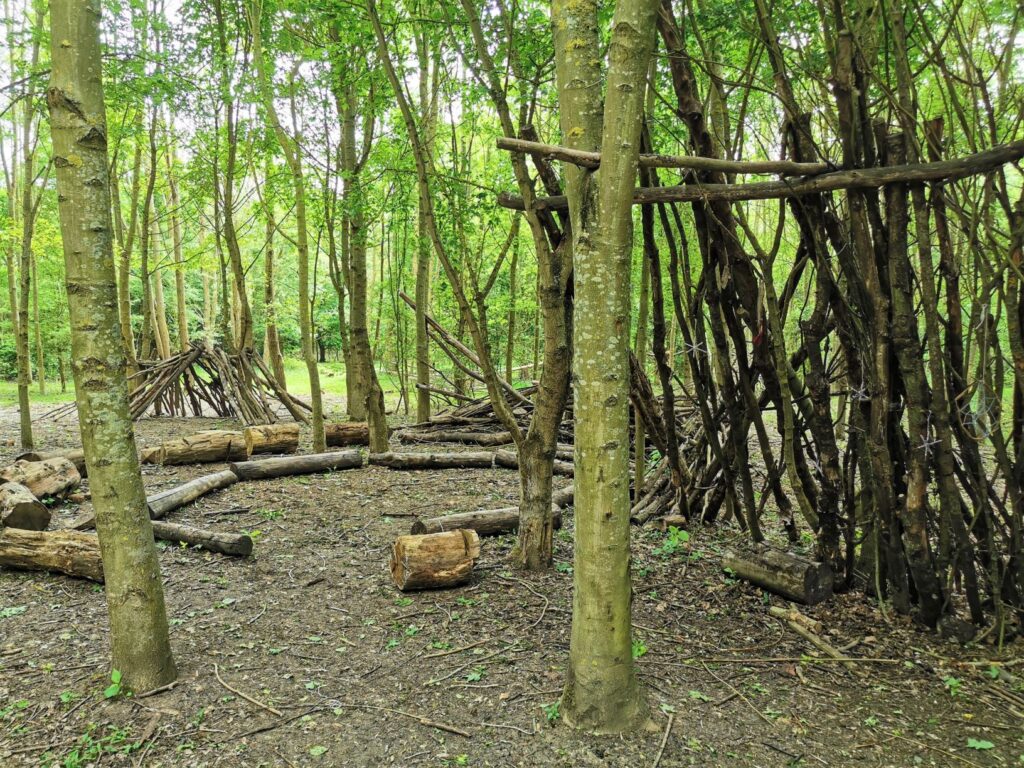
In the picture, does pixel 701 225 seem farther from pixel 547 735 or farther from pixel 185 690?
pixel 185 690

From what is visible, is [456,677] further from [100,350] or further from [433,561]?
[100,350]

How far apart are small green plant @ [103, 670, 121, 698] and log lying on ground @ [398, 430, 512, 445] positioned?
214 inches

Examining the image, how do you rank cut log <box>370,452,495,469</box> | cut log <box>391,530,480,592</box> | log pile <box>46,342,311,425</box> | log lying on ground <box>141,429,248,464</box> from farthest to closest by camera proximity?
log pile <box>46,342,311,425</box> → cut log <box>370,452,495,469</box> → log lying on ground <box>141,429,248,464</box> → cut log <box>391,530,480,592</box>

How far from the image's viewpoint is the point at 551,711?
7.42 feet

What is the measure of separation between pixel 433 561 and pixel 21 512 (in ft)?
9.32

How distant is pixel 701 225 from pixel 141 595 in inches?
122

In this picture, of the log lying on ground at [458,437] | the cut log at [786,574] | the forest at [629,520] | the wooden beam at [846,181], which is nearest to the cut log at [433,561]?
the forest at [629,520]

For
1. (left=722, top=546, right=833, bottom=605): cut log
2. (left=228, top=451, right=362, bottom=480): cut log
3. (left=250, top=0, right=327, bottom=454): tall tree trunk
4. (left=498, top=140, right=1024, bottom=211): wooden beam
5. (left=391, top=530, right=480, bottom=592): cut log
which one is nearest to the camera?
(left=498, top=140, right=1024, bottom=211): wooden beam

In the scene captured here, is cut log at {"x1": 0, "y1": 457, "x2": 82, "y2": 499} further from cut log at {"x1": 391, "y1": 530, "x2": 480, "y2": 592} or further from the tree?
cut log at {"x1": 391, "y1": 530, "x2": 480, "y2": 592}

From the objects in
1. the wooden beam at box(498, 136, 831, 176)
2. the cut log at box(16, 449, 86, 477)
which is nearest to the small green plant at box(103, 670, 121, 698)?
the wooden beam at box(498, 136, 831, 176)

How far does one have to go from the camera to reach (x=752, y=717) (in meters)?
2.27

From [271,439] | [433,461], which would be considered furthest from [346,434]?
[433,461]

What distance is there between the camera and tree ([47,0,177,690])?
2109 mm

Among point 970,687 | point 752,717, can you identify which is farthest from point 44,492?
point 970,687
